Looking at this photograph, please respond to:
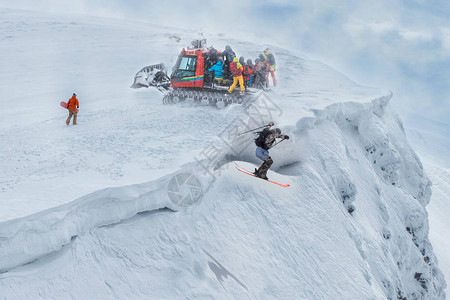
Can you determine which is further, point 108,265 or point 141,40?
point 141,40

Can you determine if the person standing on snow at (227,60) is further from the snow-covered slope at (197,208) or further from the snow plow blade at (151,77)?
the snow-covered slope at (197,208)

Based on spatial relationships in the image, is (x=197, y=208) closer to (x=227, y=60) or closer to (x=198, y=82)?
(x=198, y=82)

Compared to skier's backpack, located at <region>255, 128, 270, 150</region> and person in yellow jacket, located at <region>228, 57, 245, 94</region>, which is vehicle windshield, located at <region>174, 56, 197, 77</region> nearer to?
person in yellow jacket, located at <region>228, 57, 245, 94</region>

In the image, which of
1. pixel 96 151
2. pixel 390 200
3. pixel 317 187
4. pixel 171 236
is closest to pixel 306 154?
pixel 317 187

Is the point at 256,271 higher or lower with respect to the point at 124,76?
lower

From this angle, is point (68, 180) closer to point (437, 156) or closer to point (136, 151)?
point (136, 151)

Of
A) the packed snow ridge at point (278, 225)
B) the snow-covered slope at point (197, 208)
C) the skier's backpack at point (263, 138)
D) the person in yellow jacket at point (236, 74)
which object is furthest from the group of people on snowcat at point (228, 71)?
the skier's backpack at point (263, 138)

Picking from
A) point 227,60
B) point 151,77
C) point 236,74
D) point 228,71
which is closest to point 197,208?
point 236,74
